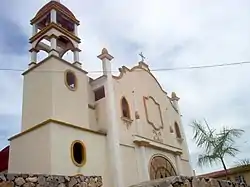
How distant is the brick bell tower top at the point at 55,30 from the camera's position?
1476cm

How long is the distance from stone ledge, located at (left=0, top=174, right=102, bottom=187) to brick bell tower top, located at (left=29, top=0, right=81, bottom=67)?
9.99 m

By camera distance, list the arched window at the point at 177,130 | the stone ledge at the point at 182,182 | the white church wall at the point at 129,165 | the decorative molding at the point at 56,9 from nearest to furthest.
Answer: the stone ledge at the point at 182,182 < the white church wall at the point at 129,165 < the decorative molding at the point at 56,9 < the arched window at the point at 177,130

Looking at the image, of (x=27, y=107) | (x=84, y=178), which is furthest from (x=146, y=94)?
(x=84, y=178)

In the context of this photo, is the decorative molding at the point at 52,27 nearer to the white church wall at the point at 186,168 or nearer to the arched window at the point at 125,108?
the arched window at the point at 125,108

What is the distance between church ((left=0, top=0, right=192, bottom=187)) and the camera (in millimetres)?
11463

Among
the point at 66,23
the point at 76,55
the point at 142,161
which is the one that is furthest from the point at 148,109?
the point at 66,23

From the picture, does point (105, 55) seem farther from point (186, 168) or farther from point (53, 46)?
point (186, 168)

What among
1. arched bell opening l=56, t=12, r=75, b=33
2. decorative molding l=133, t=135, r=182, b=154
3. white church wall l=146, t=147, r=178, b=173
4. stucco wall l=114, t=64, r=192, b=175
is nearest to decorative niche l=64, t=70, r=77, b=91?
stucco wall l=114, t=64, r=192, b=175

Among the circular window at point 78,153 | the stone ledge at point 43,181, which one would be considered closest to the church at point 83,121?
the circular window at point 78,153

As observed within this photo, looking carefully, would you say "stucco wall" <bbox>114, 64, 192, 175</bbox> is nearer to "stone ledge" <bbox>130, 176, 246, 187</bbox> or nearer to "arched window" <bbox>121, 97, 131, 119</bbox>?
"arched window" <bbox>121, 97, 131, 119</bbox>

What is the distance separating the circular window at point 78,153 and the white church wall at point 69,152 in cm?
15

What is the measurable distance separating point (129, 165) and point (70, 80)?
494 cm

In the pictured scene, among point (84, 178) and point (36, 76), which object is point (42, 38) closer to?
point (36, 76)

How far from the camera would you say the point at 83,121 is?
1336cm
